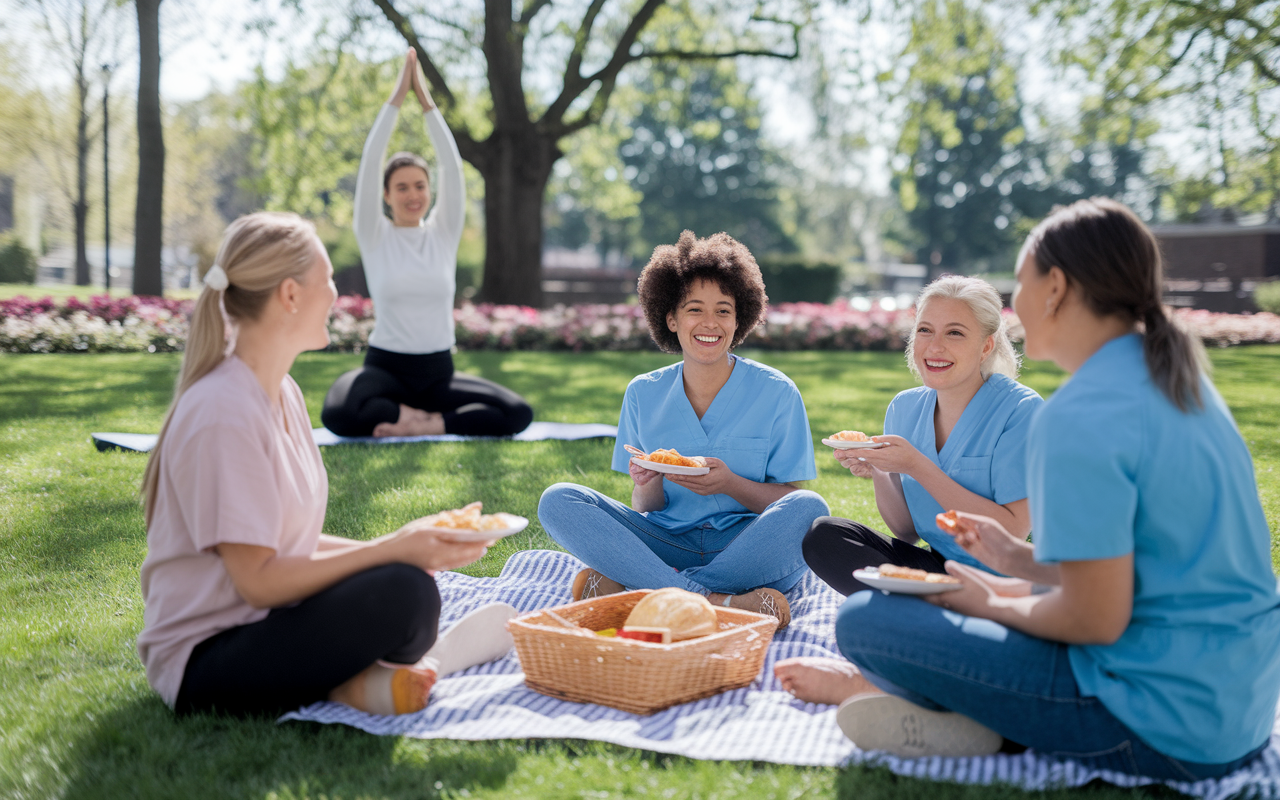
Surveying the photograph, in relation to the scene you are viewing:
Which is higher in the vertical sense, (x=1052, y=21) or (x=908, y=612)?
(x=1052, y=21)

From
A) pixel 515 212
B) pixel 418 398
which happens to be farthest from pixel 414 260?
pixel 515 212

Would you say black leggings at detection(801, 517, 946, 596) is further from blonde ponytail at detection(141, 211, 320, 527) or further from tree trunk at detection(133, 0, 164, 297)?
tree trunk at detection(133, 0, 164, 297)

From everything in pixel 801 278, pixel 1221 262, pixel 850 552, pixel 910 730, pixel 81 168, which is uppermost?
pixel 81 168

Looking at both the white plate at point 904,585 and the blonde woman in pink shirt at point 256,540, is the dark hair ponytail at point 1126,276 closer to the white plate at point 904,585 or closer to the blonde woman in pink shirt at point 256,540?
the white plate at point 904,585

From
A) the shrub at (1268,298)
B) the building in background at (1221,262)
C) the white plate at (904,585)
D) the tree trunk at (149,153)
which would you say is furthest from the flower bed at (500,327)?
the white plate at (904,585)

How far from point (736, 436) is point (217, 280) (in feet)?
7.20

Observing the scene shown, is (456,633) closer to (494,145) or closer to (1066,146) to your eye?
(494,145)

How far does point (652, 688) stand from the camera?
2932mm

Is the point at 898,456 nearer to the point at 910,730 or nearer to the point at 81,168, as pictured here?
the point at 910,730

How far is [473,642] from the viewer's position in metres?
3.33

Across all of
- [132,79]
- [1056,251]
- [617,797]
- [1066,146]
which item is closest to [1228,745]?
[1056,251]

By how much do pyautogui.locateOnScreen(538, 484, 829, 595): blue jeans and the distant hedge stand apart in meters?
24.6

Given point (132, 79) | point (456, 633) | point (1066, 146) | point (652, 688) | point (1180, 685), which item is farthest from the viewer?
point (1066, 146)

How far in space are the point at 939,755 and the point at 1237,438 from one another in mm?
1141
